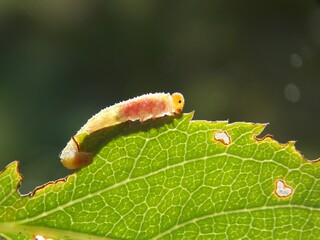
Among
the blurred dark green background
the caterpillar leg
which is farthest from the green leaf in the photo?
the blurred dark green background

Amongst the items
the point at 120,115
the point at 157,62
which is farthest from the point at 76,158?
the point at 157,62

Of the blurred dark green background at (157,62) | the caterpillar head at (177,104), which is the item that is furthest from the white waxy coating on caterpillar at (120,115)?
the blurred dark green background at (157,62)

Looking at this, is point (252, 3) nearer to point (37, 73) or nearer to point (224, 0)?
point (224, 0)

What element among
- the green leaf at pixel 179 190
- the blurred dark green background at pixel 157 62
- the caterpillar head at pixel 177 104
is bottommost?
the green leaf at pixel 179 190

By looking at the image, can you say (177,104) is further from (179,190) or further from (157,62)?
(157,62)

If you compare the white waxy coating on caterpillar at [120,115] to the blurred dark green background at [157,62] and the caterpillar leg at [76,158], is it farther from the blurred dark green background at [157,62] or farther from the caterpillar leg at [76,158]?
the blurred dark green background at [157,62]

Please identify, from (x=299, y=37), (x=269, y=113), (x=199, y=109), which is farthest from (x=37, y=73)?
(x=299, y=37)
